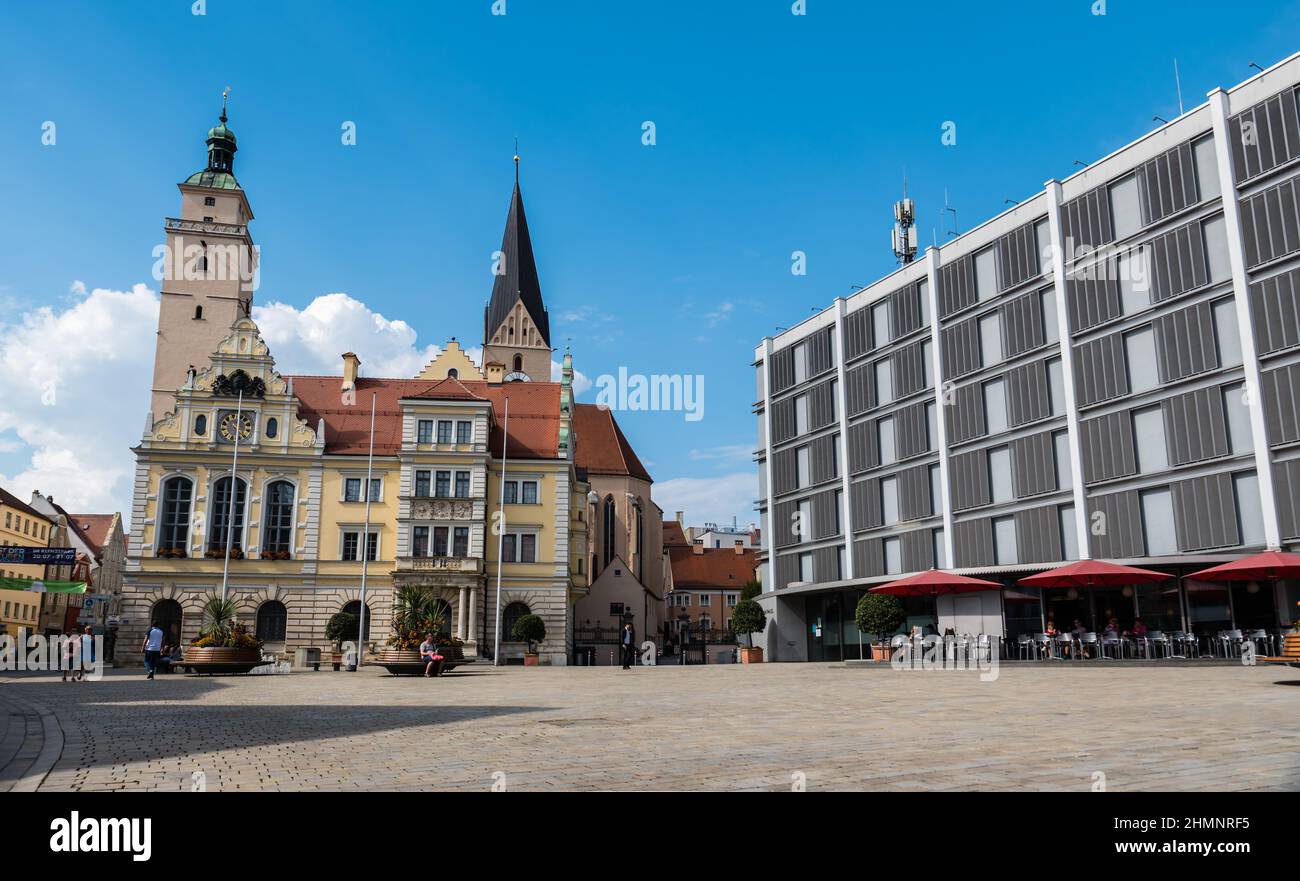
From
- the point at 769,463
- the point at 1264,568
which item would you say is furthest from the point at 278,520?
the point at 1264,568

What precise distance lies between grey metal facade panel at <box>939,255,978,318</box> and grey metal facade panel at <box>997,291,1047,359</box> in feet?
7.89

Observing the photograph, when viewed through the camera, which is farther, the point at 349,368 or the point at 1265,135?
the point at 349,368

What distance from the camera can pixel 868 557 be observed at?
176 feet

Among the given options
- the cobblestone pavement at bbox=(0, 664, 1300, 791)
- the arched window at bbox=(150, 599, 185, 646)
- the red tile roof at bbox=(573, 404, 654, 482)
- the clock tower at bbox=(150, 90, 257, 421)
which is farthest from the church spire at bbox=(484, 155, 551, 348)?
the cobblestone pavement at bbox=(0, 664, 1300, 791)

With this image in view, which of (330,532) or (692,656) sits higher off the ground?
(330,532)

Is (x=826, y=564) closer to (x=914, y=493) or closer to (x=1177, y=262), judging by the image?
(x=914, y=493)

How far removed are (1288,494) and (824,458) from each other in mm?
26497

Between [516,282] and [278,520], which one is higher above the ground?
[516,282]

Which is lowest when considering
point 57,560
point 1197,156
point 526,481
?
point 57,560

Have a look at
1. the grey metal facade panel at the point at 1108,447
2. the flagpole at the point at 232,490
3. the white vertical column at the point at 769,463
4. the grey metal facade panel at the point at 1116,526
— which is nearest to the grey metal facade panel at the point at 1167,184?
the grey metal facade panel at the point at 1108,447
